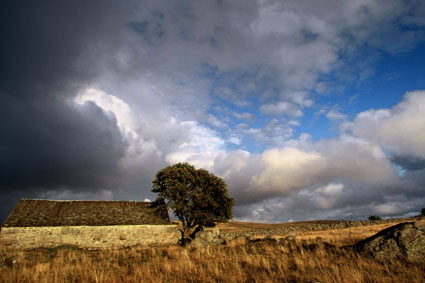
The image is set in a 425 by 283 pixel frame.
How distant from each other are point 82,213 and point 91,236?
4484 mm

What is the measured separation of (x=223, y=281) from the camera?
5898mm

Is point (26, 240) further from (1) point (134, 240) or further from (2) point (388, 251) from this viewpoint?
(2) point (388, 251)

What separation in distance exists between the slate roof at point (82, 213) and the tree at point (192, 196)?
4.46 meters

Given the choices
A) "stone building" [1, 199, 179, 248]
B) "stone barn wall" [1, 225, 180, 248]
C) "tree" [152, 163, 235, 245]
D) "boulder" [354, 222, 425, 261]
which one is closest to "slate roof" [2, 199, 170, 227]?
"stone building" [1, 199, 179, 248]

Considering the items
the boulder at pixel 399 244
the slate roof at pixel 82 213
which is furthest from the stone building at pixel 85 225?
the boulder at pixel 399 244

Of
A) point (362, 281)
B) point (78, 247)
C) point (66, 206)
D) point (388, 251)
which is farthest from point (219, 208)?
point (362, 281)

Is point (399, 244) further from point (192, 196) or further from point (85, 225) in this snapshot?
point (85, 225)

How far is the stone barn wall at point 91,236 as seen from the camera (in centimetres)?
2766

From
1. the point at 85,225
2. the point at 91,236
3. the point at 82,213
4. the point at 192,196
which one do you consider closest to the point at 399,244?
the point at 192,196

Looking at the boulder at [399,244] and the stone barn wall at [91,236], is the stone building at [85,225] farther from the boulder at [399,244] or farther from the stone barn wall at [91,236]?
the boulder at [399,244]

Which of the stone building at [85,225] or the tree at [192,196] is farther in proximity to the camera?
A: the tree at [192,196]

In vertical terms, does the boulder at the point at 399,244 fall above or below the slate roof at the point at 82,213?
below

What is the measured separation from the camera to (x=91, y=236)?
29812 millimetres

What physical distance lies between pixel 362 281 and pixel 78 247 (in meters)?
31.8
